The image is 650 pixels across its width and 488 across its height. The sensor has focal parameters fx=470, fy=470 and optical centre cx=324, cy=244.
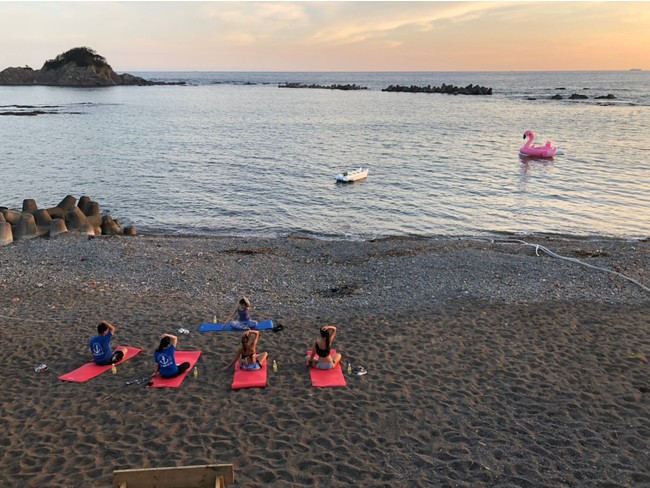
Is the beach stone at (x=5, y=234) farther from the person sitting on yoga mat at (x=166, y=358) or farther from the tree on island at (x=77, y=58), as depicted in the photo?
the tree on island at (x=77, y=58)

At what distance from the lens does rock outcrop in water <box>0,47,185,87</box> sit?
450ft

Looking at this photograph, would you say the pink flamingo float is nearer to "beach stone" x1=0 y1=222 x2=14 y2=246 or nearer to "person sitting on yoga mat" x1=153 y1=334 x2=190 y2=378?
"beach stone" x1=0 y1=222 x2=14 y2=246

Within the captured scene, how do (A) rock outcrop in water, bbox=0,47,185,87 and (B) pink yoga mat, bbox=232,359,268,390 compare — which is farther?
(A) rock outcrop in water, bbox=0,47,185,87

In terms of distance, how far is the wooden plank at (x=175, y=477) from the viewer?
194 inches

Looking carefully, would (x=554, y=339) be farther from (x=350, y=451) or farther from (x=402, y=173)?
(x=402, y=173)

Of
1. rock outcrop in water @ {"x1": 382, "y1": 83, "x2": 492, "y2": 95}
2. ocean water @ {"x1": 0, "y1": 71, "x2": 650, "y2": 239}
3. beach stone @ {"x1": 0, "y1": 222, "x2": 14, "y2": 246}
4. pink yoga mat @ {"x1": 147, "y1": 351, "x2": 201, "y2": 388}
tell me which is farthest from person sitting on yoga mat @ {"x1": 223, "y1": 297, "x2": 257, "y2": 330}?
rock outcrop in water @ {"x1": 382, "y1": 83, "x2": 492, "y2": 95}

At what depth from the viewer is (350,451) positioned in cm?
686

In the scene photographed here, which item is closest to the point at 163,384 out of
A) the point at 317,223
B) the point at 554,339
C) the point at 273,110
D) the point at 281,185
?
the point at 554,339

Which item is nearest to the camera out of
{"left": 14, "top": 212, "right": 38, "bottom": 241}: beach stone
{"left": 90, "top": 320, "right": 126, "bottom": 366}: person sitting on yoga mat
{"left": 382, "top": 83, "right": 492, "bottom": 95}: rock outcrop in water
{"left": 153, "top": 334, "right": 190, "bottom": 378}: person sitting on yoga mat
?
{"left": 153, "top": 334, "right": 190, "bottom": 378}: person sitting on yoga mat

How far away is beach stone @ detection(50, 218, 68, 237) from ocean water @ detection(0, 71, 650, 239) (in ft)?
12.8

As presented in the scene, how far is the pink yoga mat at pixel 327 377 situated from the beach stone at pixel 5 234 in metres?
15.4

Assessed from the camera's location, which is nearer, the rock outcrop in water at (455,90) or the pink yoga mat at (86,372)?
the pink yoga mat at (86,372)

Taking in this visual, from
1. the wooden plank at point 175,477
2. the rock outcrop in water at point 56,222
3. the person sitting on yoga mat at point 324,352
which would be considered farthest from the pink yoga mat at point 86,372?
the rock outcrop in water at point 56,222

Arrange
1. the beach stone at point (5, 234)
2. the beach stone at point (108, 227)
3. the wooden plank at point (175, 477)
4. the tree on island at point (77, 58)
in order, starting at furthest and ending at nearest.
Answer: the tree on island at point (77, 58)
the beach stone at point (108, 227)
the beach stone at point (5, 234)
the wooden plank at point (175, 477)
